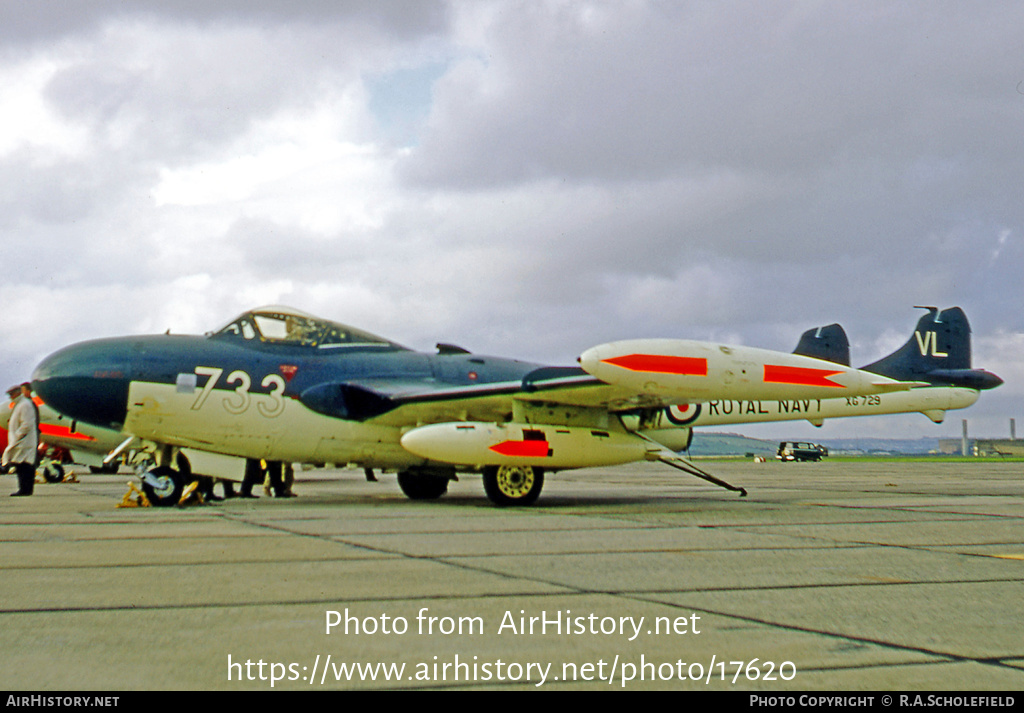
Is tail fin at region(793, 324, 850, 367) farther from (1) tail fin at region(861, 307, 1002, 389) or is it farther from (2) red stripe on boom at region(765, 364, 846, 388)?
(2) red stripe on boom at region(765, 364, 846, 388)

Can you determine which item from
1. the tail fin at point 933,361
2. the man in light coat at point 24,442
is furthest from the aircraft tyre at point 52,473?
the tail fin at point 933,361

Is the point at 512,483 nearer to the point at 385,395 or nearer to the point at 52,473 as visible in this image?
the point at 385,395

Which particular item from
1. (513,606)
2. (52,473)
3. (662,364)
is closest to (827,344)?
(662,364)

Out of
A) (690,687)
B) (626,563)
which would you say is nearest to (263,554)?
(626,563)

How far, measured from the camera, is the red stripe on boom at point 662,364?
1097cm

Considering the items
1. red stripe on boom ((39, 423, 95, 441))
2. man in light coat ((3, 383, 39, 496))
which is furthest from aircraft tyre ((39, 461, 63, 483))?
man in light coat ((3, 383, 39, 496))

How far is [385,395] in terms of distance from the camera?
501 inches

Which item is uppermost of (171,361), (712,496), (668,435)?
(171,361)

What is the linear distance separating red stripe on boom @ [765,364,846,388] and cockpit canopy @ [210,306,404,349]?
5932 millimetres

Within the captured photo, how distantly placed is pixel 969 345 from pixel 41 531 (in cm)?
1629

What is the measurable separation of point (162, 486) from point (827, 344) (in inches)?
431

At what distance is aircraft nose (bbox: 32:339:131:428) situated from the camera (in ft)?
38.5
